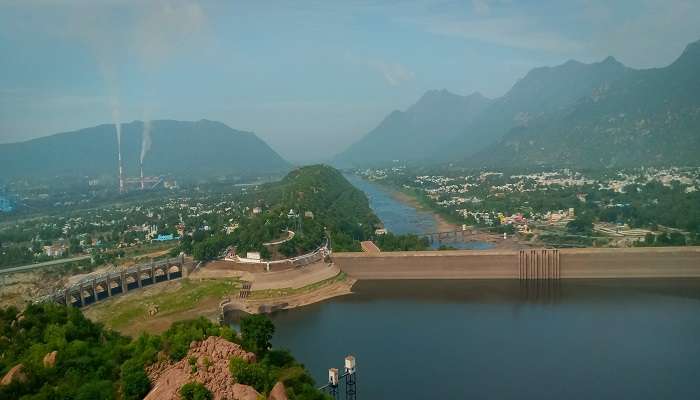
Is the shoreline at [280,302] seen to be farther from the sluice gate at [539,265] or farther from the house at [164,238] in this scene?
the house at [164,238]

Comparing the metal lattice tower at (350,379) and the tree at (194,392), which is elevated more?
the tree at (194,392)

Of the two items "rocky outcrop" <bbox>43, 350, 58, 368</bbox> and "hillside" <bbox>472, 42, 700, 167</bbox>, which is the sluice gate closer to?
"rocky outcrop" <bbox>43, 350, 58, 368</bbox>

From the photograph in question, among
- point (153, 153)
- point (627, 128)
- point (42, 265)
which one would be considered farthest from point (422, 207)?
point (153, 153)

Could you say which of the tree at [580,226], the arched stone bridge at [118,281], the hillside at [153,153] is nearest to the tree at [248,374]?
the arched stone bridge at [118,281]

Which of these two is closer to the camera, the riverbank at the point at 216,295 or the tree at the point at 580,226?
the riverbank at the point at 216,295

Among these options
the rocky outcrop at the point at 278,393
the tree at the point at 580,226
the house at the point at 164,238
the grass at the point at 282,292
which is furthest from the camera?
the house at the point at 164,238

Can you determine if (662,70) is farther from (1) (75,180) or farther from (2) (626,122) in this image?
(1) (75,180)
